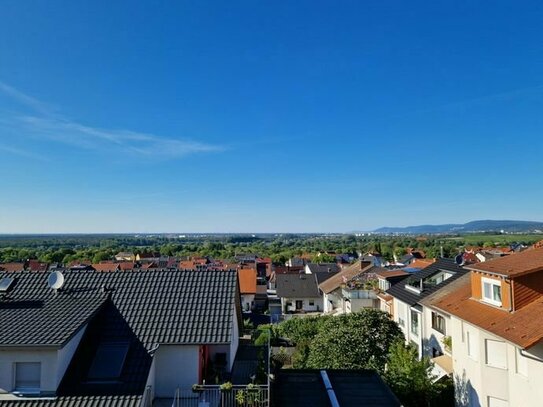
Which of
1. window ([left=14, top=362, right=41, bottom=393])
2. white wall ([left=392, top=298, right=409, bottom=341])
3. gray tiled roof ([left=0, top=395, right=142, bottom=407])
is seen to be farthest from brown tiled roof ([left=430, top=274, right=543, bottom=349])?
window ([left=14, top=362, right=41, bottom=393])

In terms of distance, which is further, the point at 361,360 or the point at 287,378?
the point at 361,360

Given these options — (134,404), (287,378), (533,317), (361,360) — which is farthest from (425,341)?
(134,404)

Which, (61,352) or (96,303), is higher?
(96,303)

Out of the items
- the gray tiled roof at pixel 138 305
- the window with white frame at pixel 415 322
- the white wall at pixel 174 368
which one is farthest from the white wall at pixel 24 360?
the window with white frame at pixel 415 322

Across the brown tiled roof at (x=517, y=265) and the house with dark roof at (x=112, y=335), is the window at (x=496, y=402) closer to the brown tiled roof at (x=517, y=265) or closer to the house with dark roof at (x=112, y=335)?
the brown tiled roof at (x=517, y=265)

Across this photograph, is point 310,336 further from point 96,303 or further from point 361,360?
point 96,303

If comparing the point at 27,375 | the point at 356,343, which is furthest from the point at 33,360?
the point at 356,343

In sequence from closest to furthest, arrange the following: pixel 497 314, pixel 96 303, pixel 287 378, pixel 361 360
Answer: pixel 96 303 < pixel 287 378 < pixel 497 314 < pixel 361 360
